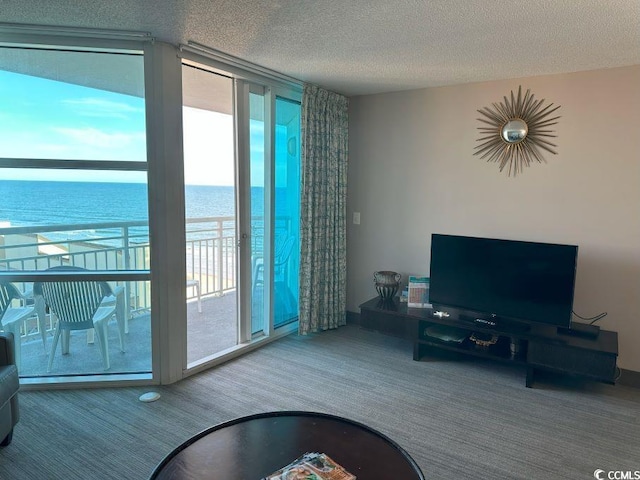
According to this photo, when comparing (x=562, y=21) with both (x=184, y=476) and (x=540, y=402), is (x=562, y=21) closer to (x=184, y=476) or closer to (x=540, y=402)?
(x=540, y=402)

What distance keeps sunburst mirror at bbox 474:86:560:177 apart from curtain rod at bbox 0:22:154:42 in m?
2.76

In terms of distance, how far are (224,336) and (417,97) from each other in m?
3.01

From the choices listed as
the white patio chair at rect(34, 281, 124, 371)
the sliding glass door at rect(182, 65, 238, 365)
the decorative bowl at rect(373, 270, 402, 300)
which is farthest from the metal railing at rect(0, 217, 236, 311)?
the decorative bowl at rect(373, 270, 402, 300)

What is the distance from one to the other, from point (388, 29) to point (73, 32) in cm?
196

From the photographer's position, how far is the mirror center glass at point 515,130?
350 cm

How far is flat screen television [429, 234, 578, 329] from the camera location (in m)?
3.14

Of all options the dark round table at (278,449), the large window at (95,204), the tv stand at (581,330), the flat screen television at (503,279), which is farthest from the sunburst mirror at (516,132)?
the dark round table at (278,449)

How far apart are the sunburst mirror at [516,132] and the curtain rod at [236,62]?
1.73 metres

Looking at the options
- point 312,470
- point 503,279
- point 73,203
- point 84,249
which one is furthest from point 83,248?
point 503,279

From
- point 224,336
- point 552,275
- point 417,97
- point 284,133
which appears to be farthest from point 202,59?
point 552,275

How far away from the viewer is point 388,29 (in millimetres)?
2449

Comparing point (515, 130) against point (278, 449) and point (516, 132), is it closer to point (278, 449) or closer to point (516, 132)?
point (516, 132)

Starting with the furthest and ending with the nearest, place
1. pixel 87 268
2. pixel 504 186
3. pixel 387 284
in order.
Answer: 1. pixel 387 284
2. pixel 504 186
3. pixel 87 268

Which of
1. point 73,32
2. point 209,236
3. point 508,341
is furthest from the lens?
point 209,236
